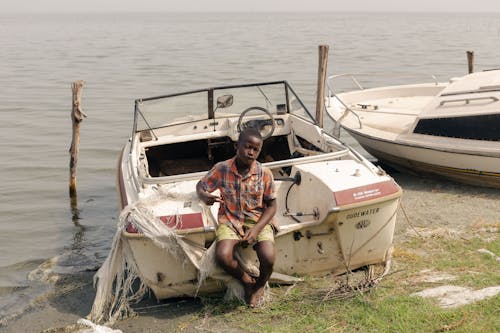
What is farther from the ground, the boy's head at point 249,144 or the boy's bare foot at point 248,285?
the boy's head at point 249,144

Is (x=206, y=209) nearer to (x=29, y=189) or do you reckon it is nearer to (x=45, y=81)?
(x=29, y=189)

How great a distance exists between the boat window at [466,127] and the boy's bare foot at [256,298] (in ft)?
16.9

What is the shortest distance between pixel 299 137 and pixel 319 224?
2960 millimetres

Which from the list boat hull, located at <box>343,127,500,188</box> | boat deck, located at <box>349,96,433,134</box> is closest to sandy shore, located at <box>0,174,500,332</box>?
boat hull, located at <box>343,127,500,188</box>

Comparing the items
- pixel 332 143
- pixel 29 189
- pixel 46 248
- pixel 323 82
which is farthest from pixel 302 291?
pixel 29 189

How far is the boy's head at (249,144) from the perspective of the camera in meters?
5.62

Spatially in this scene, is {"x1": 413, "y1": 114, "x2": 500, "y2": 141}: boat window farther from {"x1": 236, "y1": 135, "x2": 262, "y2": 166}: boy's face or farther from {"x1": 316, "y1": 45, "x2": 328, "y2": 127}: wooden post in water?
{"x1": 236, "y1": 135, "x2": 262, "y2": 166}: boy's face

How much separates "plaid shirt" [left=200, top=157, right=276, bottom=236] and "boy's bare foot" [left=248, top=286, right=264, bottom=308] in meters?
0.54

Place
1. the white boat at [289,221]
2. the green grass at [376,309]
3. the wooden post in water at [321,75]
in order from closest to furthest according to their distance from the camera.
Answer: the green grass at [376,309] → the white boat at [289,221] → the wooden post in water at [321,75]

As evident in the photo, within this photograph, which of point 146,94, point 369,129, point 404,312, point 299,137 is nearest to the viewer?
point 404,312

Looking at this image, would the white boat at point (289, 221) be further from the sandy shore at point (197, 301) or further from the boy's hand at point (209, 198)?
the sandy shore at point (197, 301)

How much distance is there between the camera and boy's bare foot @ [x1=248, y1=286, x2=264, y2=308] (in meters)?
5.83

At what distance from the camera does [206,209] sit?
596 centimetres

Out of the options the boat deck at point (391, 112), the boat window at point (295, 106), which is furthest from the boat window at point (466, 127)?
the boat window at point (295, 106)
